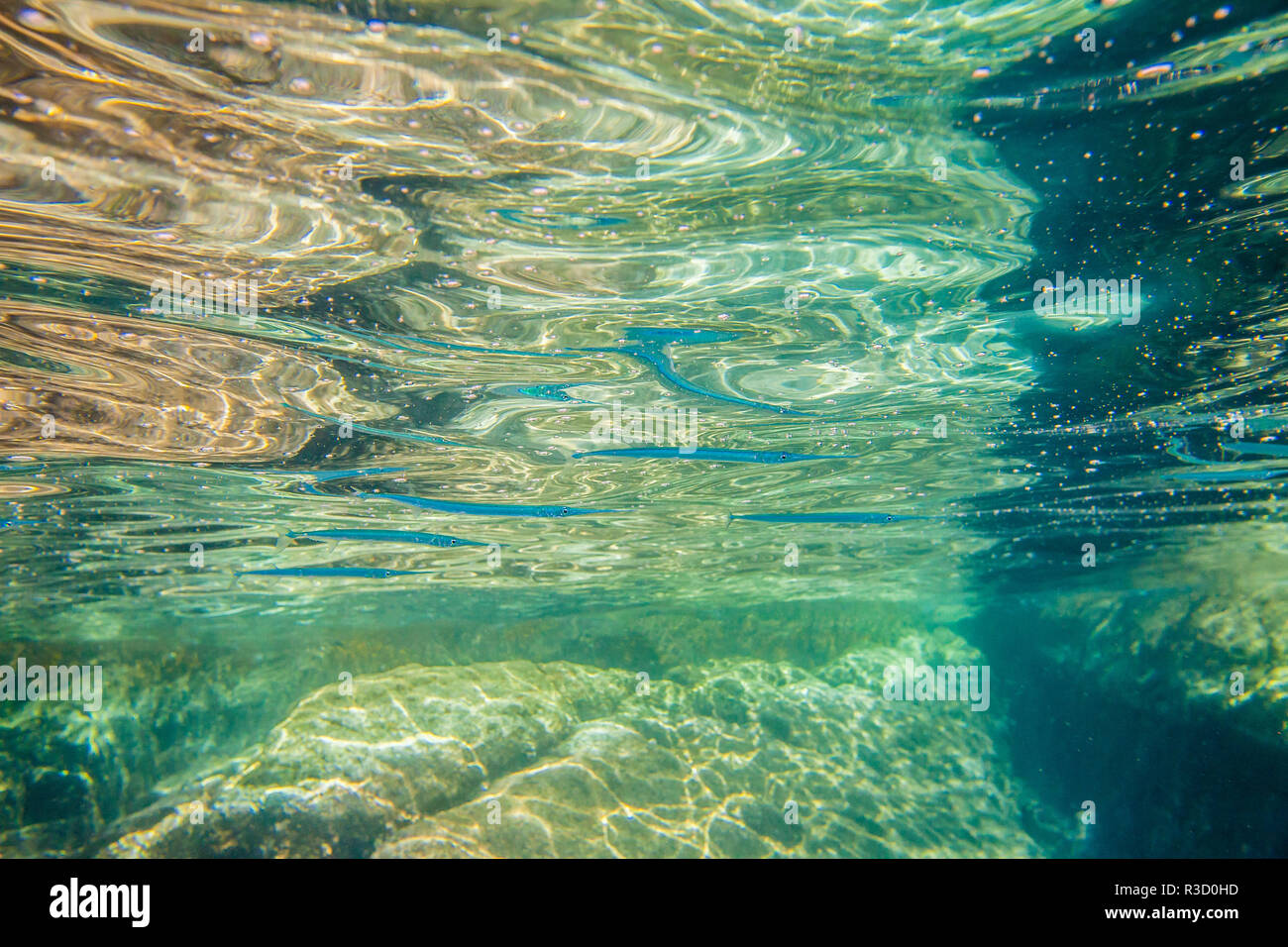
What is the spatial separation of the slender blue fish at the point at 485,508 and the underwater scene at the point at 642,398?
15 centimetres

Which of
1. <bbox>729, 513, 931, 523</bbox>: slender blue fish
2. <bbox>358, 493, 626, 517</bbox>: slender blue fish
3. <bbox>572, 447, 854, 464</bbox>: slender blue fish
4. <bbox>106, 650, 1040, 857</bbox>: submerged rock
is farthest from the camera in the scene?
<bbox>729, 513, 931, 523</bbox>: slender blue fish

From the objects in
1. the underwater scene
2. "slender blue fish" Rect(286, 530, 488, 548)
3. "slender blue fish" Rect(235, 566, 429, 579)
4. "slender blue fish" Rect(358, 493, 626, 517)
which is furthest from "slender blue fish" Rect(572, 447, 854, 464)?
"slender blue fish" Rect(235, 566, 429, 579)

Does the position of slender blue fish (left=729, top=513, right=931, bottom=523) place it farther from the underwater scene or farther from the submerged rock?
the submerged rock

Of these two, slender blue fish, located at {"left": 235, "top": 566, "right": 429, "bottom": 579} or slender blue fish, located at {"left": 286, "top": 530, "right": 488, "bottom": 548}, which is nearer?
slender blue fish, located at {"left": 286, "top": 530, "right": 488, "bottom": 548}

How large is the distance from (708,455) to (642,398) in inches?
101

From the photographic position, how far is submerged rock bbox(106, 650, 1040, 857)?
35.2ft

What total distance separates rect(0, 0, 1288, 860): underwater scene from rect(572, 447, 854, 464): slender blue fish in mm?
141

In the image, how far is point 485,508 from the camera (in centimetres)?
1341

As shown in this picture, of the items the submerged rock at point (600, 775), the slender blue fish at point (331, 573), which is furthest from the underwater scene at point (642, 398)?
the slender blue fish at point (331, 573)

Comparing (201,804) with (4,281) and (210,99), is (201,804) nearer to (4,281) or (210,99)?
(4,281)

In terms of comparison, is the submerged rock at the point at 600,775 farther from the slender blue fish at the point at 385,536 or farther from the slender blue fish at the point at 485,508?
the slender blue fish at the point at 485,508

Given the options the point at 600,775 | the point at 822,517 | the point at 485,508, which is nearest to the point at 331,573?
the point at 485,508

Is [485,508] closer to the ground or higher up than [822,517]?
higher up

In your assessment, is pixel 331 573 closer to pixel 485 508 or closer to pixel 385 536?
pixel 385 536
